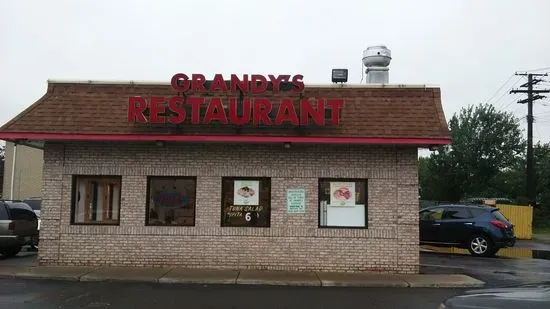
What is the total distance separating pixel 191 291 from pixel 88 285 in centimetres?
222

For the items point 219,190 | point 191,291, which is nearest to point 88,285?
point 191,291

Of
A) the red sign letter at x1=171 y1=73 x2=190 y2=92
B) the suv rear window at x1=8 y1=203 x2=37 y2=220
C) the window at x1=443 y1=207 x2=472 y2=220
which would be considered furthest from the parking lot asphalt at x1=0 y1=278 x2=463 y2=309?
the window at x1=443 y1=207 x2=472 y2=220

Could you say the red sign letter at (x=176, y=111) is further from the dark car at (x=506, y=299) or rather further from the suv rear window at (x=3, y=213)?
the dark car at (x=506, y=299)

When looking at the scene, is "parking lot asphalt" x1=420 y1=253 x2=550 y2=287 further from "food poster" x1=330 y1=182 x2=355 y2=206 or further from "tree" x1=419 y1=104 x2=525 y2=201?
"tree" x1=419 y1=104 x2=525 y2=201

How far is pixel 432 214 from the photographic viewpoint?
65.2 ft

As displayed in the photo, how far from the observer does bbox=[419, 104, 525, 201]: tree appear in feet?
161

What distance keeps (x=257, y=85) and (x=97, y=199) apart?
15.9ft

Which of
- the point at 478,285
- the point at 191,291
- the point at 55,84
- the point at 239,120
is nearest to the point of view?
the point at 191,291

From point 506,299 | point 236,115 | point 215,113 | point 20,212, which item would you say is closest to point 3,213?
point 20,212

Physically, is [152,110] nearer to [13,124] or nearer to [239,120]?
[239,120]

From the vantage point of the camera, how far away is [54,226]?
13.9 metres

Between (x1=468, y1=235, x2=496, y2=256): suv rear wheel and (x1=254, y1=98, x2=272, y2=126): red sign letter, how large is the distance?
9342 mm

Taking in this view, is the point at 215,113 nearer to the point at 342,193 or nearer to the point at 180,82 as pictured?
the point at 180,82

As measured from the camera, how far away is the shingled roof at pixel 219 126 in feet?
43.7
